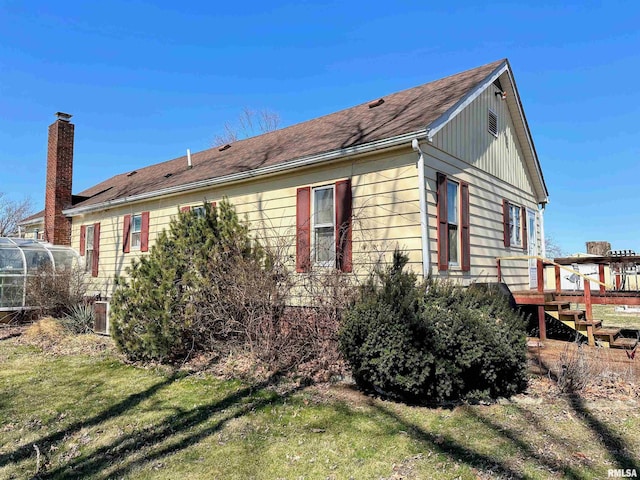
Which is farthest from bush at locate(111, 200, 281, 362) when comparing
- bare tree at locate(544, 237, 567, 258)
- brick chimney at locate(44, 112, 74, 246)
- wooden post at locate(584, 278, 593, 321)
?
bare tree at locate(544, 237, 567, 258)

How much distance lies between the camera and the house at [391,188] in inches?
285

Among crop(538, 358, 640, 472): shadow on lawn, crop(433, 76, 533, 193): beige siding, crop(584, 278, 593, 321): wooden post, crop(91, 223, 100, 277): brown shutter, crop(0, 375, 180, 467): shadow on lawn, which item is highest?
crop(433, 76, 533, 193): beige siding

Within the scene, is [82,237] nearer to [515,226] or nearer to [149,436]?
[149,436]

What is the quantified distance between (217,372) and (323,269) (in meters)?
2.28

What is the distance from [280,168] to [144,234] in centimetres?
592

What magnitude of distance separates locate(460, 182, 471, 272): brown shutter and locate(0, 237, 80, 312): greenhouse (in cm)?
1115

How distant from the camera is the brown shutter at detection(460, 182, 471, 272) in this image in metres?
8.16

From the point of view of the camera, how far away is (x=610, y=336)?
7.30 m

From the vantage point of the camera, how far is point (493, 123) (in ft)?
33.2

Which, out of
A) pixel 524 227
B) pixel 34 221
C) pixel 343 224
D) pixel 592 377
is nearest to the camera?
pixel 592 377

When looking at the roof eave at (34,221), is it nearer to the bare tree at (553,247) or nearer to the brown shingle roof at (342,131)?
the brown shingle roof at (342,131)

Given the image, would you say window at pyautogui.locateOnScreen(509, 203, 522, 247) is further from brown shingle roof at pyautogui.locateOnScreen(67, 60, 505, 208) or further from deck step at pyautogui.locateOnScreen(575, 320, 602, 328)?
brown shingle roof at pyautogui.locateOnScreen(67, 60, 505, 208)

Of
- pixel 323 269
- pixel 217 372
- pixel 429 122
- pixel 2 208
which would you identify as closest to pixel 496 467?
pixel 323 269

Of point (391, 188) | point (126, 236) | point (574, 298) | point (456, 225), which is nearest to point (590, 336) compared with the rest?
point (574, 298)
